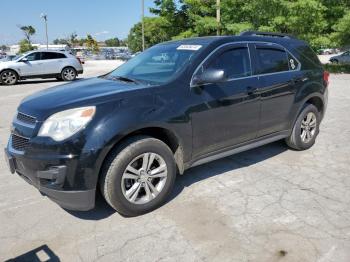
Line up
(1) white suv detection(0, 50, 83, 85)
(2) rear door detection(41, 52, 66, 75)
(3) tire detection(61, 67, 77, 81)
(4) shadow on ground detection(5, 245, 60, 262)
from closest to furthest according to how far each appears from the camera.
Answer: (4) shadow on ground detection(5, 245, 60, 262) < (1) white suv detection(0, 50, 83, 85) < (2) rear door detection(41, 52, 66, 75) < (3) tire detection(61, 67, 77, 81)

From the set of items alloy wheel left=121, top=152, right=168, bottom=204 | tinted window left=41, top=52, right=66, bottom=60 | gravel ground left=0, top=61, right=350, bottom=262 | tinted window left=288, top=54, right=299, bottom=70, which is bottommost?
gravel ground left=0, top=61, right=350, bottom=262

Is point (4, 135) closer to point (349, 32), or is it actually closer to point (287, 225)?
point (287, 225)

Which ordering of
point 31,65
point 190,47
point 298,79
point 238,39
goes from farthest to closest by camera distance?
point 31,65 < point 298,79 < point 238,39 < point 190,47

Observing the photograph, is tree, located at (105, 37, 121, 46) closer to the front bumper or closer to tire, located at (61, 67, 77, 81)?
tire, located at (61, 67, 77, 81)

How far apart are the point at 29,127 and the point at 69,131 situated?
462 millimetres

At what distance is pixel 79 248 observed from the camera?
9.87 feet

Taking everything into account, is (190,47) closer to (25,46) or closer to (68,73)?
(68,73)

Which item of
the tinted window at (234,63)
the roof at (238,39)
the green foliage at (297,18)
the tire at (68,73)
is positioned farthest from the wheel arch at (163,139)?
the green foliage at (297,18)

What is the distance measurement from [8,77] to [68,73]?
266 centimetres

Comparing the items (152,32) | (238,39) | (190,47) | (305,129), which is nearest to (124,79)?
(190,47)

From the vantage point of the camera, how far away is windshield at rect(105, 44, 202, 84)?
3875mm

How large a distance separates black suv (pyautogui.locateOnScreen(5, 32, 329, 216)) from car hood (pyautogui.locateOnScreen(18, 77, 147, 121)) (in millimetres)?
13

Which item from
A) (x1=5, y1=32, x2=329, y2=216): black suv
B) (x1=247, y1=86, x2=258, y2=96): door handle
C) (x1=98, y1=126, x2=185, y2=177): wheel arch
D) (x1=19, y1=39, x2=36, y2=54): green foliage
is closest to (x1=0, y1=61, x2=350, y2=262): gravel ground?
(x1=5, y1=32, x2=329, y2=216): black suv

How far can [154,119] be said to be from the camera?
11.2 ft
